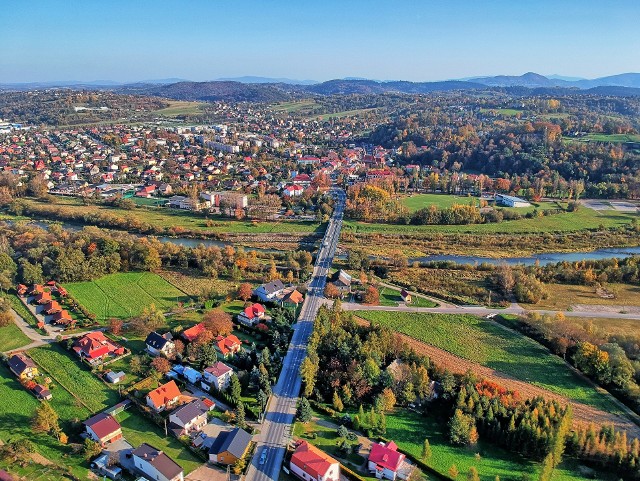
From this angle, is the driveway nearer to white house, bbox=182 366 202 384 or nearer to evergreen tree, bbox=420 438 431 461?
white house, bbox=182 366 202 384

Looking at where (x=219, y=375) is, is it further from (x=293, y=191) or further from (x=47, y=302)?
(x=293, y=191)

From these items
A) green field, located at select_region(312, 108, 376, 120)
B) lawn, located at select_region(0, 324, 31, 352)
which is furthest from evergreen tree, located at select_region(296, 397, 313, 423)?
green field, located at select_region(312, 108, 376, 120)

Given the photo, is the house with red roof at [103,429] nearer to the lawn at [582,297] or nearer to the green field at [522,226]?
the lawn at [582,297]

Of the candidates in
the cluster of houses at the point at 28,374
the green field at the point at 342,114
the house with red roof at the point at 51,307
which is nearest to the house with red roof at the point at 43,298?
the house with red roof at the point at 51,307

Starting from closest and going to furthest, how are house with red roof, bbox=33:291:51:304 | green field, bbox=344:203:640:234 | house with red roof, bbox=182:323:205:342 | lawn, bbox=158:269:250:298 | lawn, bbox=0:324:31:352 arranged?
lawn, bbox=0:324:31:352, house with red roof, bbox=182:323:205:342, house with red roof, bbox=33:291:51:304, lawn, bbox=158:269:250:298, green field, bbox=344:203:640:234

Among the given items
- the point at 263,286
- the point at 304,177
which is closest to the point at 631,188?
the point at 304,177

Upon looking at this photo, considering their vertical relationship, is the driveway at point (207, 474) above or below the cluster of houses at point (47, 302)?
below

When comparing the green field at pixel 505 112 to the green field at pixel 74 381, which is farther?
the green field at pixel 505 112
